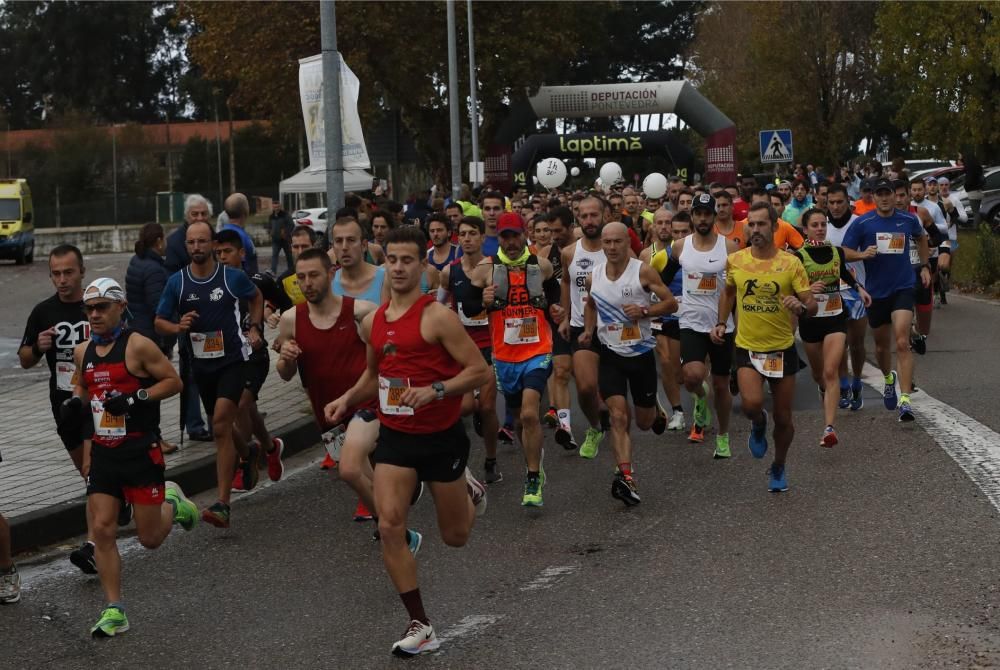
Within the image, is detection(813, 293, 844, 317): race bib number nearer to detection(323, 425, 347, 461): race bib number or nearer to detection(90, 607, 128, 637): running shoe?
detection(323, 425, 347, 461): race bib number

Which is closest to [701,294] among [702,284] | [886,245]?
[702,284]

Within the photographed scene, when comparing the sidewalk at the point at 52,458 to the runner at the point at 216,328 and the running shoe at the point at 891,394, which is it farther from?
the running shoe at the point at 891,394

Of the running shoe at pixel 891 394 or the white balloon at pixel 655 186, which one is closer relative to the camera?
the running shoe at pixel 891 394

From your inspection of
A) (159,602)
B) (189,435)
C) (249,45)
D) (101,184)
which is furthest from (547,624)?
(101,184)

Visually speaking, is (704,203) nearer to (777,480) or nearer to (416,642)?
(777,480)

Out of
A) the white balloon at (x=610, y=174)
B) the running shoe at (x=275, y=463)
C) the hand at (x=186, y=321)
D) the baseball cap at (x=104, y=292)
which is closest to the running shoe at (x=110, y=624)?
the baseball cap at (x=104, y=292)

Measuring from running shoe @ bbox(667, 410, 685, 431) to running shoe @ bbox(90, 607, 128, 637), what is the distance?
6.09 meters

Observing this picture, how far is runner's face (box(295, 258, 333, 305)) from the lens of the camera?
8188mm

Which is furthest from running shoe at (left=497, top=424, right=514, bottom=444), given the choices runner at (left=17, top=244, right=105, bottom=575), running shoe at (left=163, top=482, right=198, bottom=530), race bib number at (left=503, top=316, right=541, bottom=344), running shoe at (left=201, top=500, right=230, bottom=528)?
running shoe at (left=163, top=482, right=198, bottom=530)

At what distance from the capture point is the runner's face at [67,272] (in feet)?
27.9

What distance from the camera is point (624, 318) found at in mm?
9750

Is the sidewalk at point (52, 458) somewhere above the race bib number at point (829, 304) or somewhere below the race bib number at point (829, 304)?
below

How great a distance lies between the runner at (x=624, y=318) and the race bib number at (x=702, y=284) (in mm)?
1424

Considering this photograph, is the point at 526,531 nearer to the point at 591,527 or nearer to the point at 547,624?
the point at 591,527
